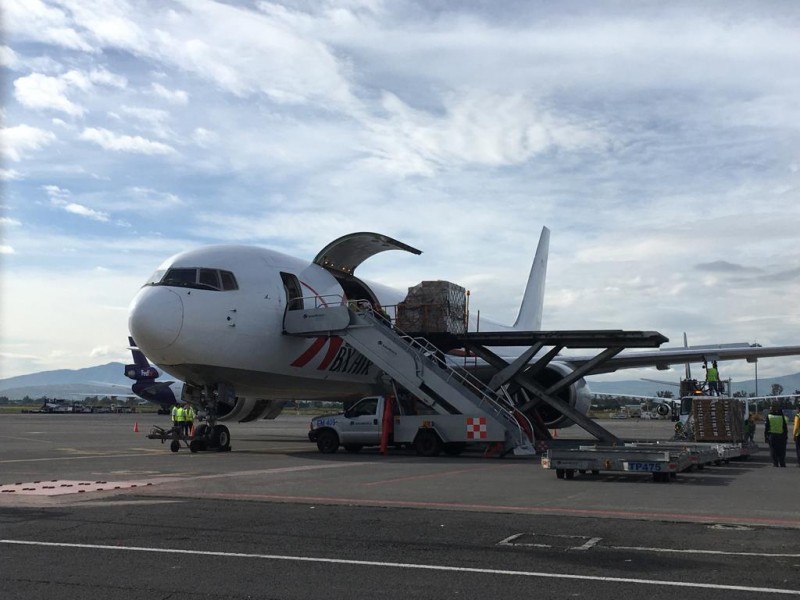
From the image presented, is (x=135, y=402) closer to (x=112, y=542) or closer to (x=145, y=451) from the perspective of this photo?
(x=145, y=451)

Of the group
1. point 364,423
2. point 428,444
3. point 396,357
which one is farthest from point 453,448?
point 396,357

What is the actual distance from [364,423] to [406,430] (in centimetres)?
111

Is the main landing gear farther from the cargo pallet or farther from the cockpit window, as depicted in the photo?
the cargo pallet

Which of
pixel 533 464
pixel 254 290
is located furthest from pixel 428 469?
pixel 254 290

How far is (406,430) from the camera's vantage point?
20.4 metres

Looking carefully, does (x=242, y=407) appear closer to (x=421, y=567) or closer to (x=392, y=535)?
(x=392, y=535)

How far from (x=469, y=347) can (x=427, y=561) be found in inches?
677

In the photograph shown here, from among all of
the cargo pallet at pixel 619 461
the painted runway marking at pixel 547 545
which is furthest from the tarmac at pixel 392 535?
the cargo pallet at pixel 619 461

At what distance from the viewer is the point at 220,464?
16.8 m

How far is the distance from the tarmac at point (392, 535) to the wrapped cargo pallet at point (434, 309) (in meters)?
9.05

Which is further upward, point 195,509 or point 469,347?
point 469,347

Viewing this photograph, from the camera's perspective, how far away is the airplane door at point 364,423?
67.6 ft

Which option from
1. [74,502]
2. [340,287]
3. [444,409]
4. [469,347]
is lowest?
[74,502]

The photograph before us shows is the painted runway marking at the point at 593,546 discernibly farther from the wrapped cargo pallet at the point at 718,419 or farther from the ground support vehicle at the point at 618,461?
the wrapped cargo pallet at the point at 718,419
